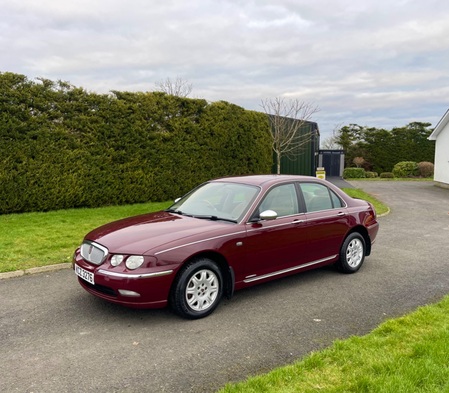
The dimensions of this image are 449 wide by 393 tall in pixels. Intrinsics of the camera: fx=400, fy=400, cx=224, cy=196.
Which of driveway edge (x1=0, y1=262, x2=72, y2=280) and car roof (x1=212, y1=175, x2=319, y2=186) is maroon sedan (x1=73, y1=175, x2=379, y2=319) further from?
driveway edge (x1=0, y1=262, x2=72, y2=280)

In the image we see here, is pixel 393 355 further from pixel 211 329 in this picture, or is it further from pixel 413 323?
pixel 211 329

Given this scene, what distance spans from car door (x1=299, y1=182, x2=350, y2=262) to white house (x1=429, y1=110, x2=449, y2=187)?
66.6 feet

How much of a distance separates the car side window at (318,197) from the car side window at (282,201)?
8.7 inches

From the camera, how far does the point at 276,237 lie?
5.02 m

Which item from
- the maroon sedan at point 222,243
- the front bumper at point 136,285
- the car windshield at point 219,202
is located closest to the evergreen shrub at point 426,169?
the maroon sedan at point 222,243

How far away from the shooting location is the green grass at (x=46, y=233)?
6465mm

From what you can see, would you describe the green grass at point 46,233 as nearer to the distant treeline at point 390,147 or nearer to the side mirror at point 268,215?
the side mirror at point 268,215

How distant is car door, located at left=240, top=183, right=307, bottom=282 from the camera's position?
189 inches

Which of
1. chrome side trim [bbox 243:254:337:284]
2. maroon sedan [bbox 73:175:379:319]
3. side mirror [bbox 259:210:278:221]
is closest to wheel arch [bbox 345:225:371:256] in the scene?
maroon sedan [bbox 73:175:379:319]

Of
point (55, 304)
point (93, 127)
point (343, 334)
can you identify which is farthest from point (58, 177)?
point (343, 334)

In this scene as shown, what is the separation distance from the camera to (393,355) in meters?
3.35

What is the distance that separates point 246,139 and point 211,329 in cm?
1178

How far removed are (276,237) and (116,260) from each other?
6.52 ft

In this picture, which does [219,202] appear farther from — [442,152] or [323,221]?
[442,152]
